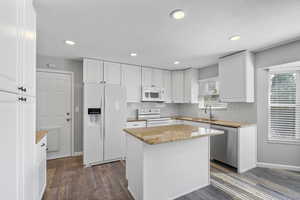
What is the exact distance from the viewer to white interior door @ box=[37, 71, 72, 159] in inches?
128

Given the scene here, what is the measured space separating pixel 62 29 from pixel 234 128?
352 cm

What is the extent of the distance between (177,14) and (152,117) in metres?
3.13

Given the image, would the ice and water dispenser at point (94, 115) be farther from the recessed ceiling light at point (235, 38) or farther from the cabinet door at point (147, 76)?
the recessed ceiling light at point (235, 38)

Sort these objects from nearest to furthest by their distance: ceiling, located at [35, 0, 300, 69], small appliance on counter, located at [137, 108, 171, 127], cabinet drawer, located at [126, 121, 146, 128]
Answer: ceiling, located at [35, 0, 300, 69]
cabinet drawer, located at [126, 121, 146, 128]
small appliance on counter, located at [137, 108, 171, 127]

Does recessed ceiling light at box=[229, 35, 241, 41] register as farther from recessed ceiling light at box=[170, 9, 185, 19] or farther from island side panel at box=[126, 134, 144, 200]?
island side panel at box=[126, 134, 144, 200]

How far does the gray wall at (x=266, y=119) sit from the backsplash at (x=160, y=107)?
2.56 m

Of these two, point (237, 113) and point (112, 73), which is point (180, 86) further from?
point (112, 73)

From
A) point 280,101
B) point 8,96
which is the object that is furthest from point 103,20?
point 280,101

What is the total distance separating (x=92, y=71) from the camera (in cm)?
329

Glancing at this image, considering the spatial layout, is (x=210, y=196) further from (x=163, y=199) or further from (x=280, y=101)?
(x=280, y=101)

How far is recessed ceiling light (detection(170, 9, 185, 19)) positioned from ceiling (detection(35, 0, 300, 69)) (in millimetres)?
56

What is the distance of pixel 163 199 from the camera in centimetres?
181

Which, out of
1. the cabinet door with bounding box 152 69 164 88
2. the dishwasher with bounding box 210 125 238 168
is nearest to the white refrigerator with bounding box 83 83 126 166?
the cabinet door with bounding box 152 69 164 88

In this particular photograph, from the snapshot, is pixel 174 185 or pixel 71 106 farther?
pixel 71 106
